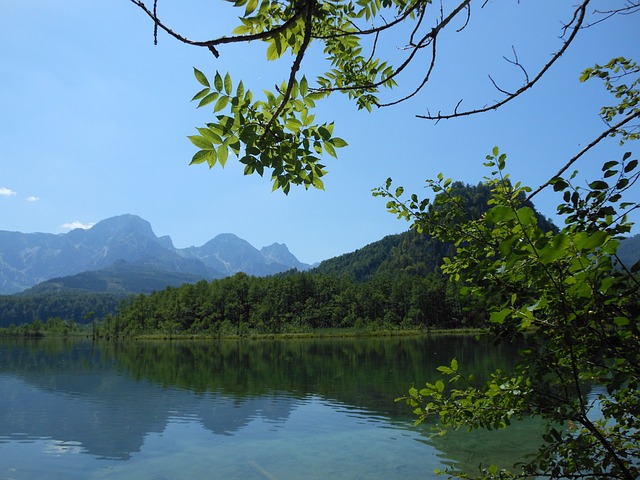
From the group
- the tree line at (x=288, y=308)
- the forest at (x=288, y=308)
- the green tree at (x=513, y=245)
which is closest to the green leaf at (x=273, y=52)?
the green tree at (x=513, y=245)

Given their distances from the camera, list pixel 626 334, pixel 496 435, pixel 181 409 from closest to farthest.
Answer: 1. pixel 626 334
2. pixel 496 435
3. pixel 181 409

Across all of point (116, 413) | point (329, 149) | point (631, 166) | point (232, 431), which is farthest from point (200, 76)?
point (116, 413)

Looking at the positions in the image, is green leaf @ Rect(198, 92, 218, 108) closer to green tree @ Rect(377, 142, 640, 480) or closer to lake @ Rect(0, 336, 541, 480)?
green tree @ Rect(377, 142, 640, 480)

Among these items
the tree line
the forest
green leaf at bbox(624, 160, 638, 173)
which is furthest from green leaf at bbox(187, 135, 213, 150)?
the tree line

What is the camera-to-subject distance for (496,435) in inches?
795

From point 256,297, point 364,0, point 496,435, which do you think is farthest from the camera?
point 256,297

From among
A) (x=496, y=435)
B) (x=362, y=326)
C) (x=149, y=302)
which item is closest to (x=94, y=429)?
(x=496, y=435)

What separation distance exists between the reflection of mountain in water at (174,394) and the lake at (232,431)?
0.10m

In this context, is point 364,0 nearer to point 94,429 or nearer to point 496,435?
point 496,435

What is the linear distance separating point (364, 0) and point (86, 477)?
66.1ft

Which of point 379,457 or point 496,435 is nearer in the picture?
point 379,457

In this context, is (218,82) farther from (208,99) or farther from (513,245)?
(513,245)

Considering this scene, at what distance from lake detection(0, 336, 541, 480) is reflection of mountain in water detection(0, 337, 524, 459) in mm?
97

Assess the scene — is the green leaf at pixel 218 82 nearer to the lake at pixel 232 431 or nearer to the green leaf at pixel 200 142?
the green leaf at pixel 200 142
